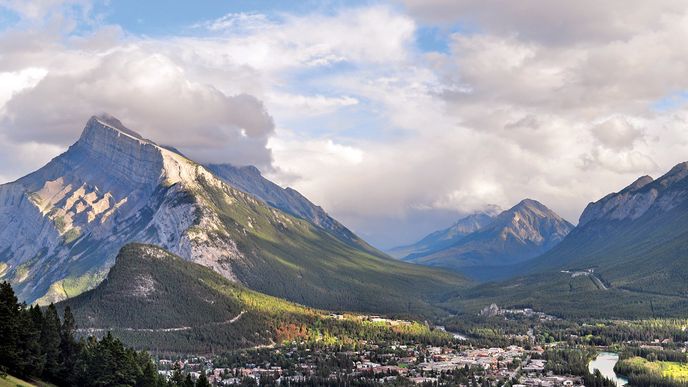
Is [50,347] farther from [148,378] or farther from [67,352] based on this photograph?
[148,378]

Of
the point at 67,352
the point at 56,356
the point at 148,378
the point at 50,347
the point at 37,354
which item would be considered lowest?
the point at 148,378

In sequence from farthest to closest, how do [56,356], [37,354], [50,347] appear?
[56,356]
[50,347]
[37,354]

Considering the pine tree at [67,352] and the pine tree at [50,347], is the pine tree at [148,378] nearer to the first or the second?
the pine tree at [67,352]

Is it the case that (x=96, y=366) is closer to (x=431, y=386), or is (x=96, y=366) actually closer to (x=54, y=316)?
(x=54, y=316)

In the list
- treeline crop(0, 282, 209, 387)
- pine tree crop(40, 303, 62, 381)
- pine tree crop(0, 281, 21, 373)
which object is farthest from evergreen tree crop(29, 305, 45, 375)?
pine tree crop(0, 281, 21, 373)

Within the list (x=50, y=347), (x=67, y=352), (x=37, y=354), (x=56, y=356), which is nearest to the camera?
(x=37, y=354)

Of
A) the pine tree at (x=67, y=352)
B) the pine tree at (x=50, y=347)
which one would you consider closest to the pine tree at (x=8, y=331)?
the pine tree at (x=50, y=347)

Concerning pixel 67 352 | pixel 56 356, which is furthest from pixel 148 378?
pixel 67 352

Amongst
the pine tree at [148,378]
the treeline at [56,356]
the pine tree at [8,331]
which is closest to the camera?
the pine tree at [8,331]

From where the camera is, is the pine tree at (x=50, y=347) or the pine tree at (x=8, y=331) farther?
the pine tree at (x=50, y=347)

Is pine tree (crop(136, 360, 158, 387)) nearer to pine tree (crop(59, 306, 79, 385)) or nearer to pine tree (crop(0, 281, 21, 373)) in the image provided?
pine tree (crop(59, 306, 79, 385))
